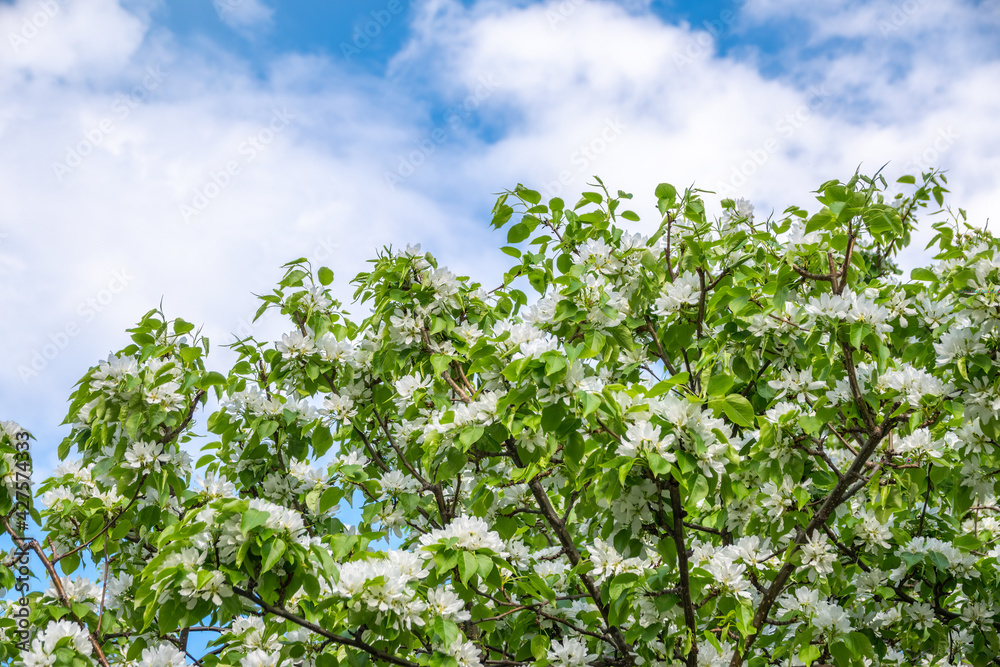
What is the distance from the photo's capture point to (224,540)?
2715 millimetres

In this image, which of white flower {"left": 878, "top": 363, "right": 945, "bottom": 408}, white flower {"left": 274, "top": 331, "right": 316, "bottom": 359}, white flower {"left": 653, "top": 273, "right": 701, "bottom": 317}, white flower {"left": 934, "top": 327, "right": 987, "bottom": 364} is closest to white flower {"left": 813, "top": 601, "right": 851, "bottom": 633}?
white flower {"left": 878, "top": 363, "right": 945, "bottom": 408}

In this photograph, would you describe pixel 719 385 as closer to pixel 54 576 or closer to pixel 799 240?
pixel 799 240

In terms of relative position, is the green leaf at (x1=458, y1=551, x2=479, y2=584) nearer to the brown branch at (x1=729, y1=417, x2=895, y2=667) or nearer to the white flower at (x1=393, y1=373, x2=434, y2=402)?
the white flower at (x1=393, y1=373, x2=434, y2=402)

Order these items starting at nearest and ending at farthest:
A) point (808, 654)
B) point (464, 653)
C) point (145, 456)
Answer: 1. point (464, 653)
2. point (808, 654)
3. point (145, 456)

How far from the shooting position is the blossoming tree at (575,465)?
278 centimetres

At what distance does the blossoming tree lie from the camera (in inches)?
110

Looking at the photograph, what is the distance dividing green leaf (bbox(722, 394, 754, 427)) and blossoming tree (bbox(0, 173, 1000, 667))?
13 mm

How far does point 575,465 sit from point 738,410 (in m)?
0.61

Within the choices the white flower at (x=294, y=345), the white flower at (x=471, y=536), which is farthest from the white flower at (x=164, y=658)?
the white flower at (x=294, y=345)

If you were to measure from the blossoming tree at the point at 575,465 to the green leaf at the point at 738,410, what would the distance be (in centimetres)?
1

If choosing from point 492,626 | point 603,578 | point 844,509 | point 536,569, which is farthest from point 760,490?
point 492,626

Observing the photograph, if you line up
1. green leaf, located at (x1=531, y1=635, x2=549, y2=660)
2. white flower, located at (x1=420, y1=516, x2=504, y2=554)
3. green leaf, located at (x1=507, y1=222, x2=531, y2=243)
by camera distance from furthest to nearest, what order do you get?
1. green leaf, located at (x1=507, y1=222, x2=531, y2=243)
2. green leaf, located at (x1=531, y1=635, x2=549, y2=660)
3. white flower, located at (x1=420, y1=516, x2=504, y2=554)

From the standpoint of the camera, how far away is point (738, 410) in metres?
2.68

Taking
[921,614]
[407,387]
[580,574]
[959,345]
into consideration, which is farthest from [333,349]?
[921,614]
